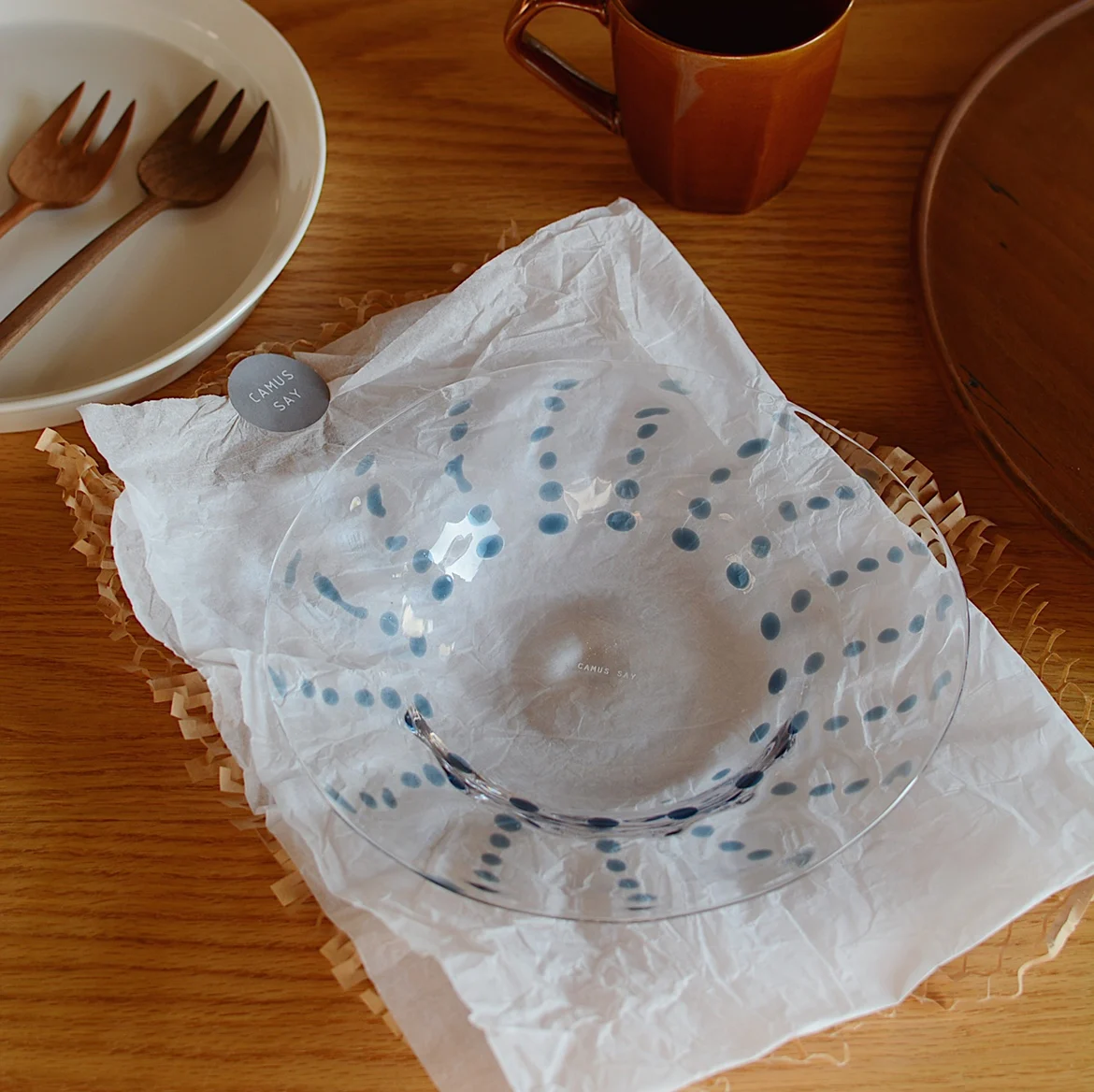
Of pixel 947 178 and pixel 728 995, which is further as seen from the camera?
pixel 947 178

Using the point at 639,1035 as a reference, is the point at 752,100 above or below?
above

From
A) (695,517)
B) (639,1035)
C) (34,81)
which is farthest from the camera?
(34,81)

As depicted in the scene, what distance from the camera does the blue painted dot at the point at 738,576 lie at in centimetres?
48

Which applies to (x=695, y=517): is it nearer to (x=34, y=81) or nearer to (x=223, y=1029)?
(x=223, y=1029)

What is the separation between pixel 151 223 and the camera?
556 mm

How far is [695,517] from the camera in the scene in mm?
491

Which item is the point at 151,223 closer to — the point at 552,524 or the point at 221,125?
the point at 221,125

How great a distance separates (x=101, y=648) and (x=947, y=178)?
0.45 m

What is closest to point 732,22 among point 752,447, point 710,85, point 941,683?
point 710,85

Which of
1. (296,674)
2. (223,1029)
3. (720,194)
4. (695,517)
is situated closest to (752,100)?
(720,194)

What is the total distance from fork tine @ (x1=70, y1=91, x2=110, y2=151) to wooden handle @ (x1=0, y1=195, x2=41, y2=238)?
0.04m

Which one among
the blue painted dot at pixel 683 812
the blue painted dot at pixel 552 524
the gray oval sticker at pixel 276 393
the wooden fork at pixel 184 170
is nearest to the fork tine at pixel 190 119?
the wooden fork at pixel 184 170

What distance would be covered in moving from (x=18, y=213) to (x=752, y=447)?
1.20 ft

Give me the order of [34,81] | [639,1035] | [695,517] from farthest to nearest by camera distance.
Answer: [34,81] → [695,517] → [639,1035]
